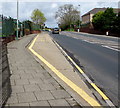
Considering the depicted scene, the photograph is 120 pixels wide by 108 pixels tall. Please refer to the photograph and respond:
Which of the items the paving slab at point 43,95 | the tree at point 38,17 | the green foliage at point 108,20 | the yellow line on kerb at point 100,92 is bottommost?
the yellow line on kerb at point 100,92

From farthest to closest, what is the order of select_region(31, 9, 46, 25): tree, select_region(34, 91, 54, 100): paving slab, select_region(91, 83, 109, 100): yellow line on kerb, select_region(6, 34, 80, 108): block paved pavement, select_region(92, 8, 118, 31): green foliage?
select_region(31, 9, 46, 25): tree < select_region(92, 8, 118, 31): green foliage < select_region(91, 83, 109, 100): yellow line on kerb < select_region(34, 91, 54, 100): paving slab < select_region(6, 34, 80, 108): block paved pavement

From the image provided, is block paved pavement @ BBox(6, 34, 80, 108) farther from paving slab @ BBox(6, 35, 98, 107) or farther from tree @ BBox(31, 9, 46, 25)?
tree @ BBox(31, 9, 46, 25)

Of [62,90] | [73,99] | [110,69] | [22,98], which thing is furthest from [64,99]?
[110,69]

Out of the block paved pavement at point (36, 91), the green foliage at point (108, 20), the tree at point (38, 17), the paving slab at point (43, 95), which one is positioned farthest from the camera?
the tree at point (38, 17)

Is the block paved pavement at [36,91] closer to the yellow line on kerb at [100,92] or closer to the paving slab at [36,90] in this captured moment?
the paving slab at [36,90]

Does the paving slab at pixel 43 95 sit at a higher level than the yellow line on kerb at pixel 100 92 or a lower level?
higher

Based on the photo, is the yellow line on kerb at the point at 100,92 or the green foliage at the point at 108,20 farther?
the green foliage at the point at 108,20

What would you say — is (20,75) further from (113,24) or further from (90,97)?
(113,24)

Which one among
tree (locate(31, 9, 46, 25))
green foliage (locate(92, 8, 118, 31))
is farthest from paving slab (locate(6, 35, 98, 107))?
tree (locate(31, 9, 46, 25))

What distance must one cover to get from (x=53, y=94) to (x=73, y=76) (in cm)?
192

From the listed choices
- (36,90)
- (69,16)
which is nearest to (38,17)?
(69,16)

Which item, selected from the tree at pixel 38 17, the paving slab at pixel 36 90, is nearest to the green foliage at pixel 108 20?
the paving slab at pixel 36 90

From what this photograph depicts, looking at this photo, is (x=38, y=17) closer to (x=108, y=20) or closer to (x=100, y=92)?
(x=108, y=20)

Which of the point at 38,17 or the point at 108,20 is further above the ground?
the point at 38,17
